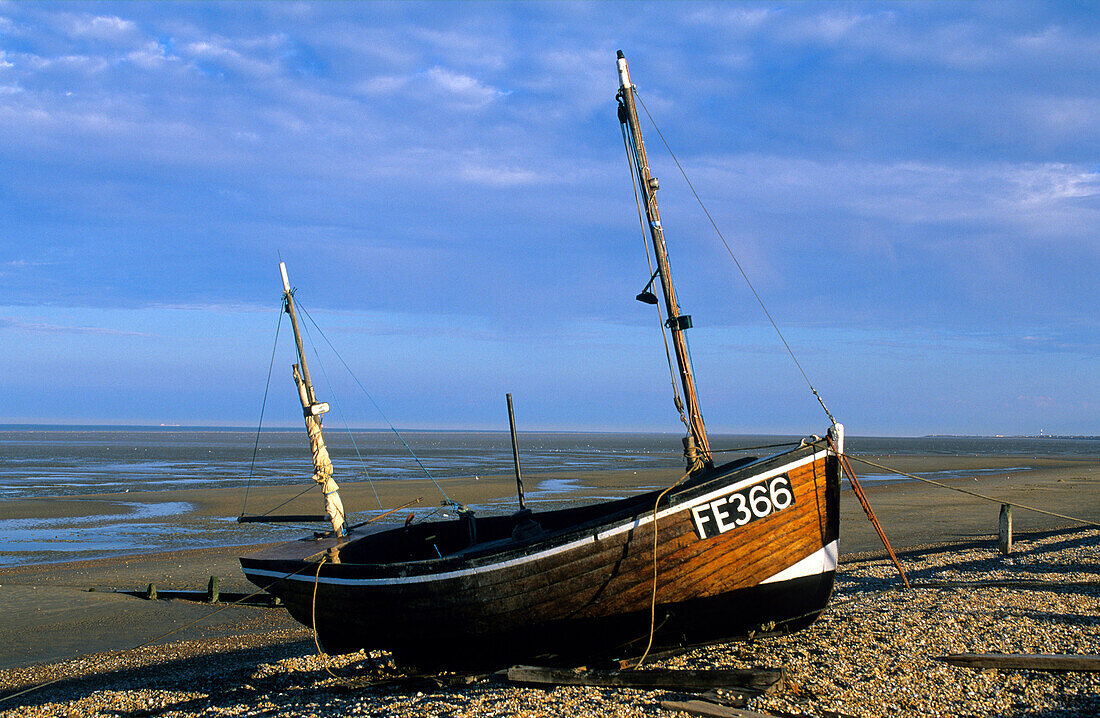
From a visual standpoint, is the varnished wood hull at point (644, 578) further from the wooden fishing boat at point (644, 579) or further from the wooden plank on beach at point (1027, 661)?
the wooden plank on beach at point (1027, 661)

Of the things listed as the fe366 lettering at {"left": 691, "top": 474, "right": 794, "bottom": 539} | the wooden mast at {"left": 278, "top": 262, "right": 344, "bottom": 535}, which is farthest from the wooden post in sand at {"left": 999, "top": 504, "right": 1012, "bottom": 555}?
the wooden mast at {"left": 278, "top": 262, "right": 344, "bottom": 535}

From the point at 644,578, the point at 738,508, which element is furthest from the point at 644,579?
the point at 738,508

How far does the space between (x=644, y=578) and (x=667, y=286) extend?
4.32m

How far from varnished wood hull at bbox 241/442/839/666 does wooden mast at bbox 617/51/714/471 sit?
4.16 feet

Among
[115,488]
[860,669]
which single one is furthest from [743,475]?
[115,488]

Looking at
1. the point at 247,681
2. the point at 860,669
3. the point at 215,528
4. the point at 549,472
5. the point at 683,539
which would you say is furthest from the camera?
the point at 549,472

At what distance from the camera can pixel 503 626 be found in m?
8.97

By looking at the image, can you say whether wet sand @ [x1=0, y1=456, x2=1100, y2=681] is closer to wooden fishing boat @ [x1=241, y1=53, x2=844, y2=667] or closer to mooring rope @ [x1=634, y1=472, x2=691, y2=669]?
wooden fishing boat @ [x1=241, y1=53, x2=844, y2=667]

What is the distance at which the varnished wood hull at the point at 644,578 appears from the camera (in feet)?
28.1

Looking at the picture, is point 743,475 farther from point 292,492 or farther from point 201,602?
point 292,492

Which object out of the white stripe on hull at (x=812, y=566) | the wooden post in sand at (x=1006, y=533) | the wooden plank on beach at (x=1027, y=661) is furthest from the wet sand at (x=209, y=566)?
the wooden plank on beach at (x=1027, y=661)

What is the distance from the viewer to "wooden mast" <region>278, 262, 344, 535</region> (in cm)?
1355

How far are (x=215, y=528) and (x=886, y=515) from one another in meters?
21.5

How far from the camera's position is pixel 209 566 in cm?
1775
